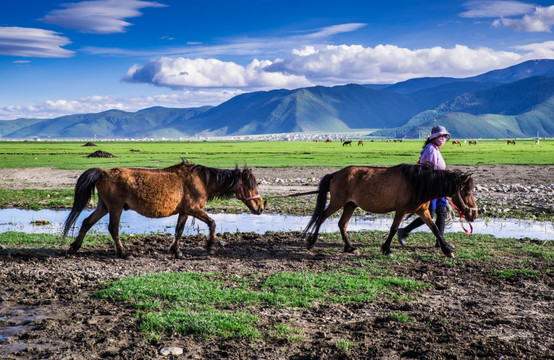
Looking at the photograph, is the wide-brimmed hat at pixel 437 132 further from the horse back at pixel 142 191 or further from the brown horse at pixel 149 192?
the horse back at pixel 142 191

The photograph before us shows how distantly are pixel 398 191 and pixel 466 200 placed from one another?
157cm

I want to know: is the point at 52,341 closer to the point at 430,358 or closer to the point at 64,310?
the point at 64,310

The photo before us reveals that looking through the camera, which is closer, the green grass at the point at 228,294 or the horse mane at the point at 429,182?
the green grass at the point at 228,294

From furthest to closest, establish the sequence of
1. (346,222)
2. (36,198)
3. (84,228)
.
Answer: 1. (36,198)
2. (346,222)
3. (84,228)

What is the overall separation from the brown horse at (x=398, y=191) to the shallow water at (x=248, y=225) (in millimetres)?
3508

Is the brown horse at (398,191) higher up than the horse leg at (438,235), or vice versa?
the brown horse at (398,191)

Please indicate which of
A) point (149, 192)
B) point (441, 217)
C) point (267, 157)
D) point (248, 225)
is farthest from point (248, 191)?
point (267, 157)

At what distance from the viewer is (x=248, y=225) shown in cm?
1509

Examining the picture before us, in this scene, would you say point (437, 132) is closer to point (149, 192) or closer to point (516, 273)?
point (516, 273)

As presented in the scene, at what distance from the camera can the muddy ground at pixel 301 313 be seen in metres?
5.45

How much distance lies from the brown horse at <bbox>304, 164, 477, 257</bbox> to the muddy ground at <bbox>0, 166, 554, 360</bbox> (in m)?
0.79

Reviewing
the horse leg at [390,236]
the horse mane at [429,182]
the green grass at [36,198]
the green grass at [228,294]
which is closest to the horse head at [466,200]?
the horse mane at [429,182]

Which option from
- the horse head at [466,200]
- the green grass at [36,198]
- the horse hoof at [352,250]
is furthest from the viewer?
the green grass at [36,198]

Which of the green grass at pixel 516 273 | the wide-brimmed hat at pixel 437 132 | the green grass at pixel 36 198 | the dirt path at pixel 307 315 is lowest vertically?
the dirt path at pixel 307 315
